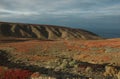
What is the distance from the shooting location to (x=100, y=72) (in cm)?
2508

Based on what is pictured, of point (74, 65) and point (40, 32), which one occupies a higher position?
point (74, 65)

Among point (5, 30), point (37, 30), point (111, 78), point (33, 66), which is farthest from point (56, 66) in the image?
point (37, 30)

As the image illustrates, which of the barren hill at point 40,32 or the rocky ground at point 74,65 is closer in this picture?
the rocky ground at point 74,65

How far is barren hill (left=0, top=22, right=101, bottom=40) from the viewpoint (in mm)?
150875

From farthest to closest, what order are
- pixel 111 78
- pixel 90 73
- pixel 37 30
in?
pixel 37 30 < pixel 90 73 < pixel 111 78

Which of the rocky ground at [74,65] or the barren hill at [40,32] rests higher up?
the rocky ground at [74,65]

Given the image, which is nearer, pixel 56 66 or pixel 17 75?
pixel 17 75

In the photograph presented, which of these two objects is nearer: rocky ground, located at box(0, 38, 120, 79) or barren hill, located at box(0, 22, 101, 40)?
rocky ground, located at box(0, 38, 120, 79)

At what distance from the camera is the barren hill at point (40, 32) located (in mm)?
150875

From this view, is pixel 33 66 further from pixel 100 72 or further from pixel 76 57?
pixel 76 57

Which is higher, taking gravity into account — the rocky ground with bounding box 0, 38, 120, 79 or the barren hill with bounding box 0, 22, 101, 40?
the rocky ground with bounding box 0, 38, 120, 79

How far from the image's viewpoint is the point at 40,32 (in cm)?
16025

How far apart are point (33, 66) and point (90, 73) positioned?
6.66 metres

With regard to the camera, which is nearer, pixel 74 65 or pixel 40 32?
pixel 74 65
